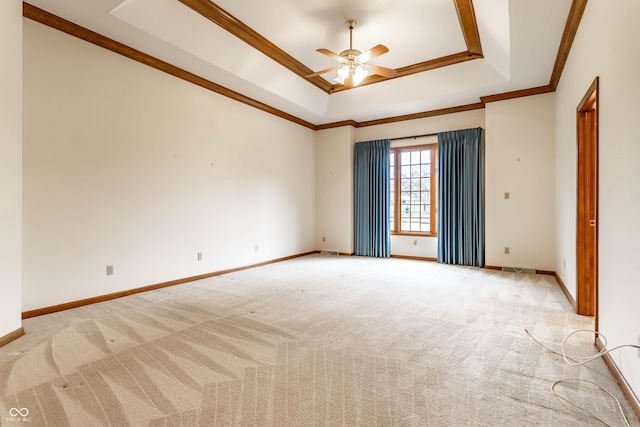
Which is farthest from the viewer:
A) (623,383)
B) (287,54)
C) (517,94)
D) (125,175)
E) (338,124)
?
(338,124)

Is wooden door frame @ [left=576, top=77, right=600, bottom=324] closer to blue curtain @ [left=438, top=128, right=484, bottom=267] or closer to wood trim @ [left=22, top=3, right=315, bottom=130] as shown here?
blue curtain @ [left=438, top=128, right=484, bottom=267]

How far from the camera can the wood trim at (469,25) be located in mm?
3771

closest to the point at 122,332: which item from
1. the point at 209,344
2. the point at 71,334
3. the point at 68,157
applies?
the point at 71,334

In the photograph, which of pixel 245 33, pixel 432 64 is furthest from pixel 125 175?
pixel 432 64

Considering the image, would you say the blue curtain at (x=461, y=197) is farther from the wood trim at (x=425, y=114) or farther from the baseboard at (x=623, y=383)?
the baseboard at (x=623, y=383)

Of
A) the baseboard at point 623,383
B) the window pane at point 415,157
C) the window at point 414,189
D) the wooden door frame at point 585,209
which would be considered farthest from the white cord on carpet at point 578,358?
the window pane at point 415,157

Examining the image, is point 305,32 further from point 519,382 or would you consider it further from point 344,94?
point 519,382

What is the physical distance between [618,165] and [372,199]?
17.5ft

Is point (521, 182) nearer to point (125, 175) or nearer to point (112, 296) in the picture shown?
point (125, 175)

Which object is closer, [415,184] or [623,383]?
[623,383]

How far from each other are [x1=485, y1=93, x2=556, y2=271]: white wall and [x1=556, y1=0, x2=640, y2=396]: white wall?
2619 mm

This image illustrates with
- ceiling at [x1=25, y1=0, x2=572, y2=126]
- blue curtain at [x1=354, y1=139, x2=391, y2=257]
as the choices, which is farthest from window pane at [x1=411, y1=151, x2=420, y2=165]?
ceiling at [x1=25, y1=0, x2=572, y2=126]

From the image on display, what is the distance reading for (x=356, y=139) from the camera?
772 centimetres

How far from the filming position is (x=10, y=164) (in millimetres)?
2646
